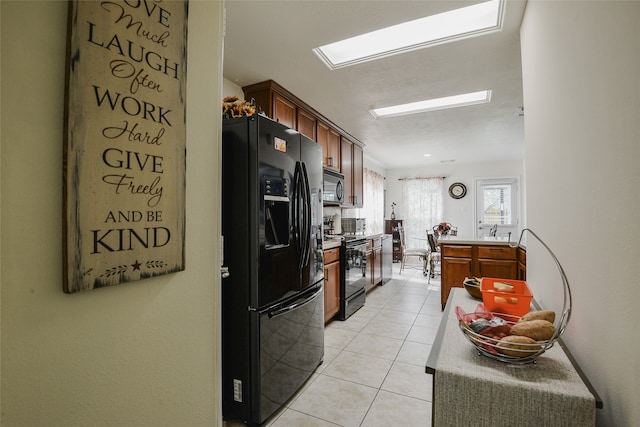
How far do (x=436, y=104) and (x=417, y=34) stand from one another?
159cm

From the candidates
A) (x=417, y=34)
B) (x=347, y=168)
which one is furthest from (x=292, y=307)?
(x=347, y=168)

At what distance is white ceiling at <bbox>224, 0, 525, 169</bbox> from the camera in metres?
1.82

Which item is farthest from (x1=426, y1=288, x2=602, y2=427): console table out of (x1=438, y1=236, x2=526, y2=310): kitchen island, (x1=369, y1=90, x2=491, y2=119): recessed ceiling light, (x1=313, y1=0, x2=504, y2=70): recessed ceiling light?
(x1=369, y1=90, x2=491, y2=119): recessed ceiling light

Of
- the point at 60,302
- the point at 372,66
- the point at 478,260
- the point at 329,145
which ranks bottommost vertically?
the point at 478,260

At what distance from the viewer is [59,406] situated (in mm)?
641

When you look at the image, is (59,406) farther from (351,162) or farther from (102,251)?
(351,162)

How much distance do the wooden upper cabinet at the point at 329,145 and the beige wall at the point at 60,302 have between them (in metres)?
2.85

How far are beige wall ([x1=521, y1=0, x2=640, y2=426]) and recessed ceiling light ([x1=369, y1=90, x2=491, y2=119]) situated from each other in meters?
2.29

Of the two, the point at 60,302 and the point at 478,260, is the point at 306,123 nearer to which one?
the point at 478,260

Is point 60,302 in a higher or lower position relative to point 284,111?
lower

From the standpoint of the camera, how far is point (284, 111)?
301 cm

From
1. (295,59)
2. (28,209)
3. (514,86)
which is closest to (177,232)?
(28,209)

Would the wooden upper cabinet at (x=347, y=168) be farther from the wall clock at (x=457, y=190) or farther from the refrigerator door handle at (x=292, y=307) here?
the wall clock at (x=457, y=190)

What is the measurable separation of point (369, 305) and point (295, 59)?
3010mm
